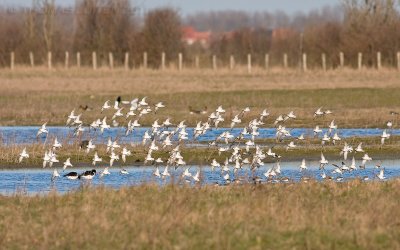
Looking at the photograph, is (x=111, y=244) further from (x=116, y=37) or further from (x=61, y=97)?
(x=116, y=37)

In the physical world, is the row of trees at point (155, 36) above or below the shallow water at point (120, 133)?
above

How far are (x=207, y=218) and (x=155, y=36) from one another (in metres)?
51.8

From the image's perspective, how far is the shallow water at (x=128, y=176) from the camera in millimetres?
18312

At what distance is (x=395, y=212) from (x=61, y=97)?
28.2 metres

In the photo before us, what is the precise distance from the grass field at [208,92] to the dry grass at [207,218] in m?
15.7

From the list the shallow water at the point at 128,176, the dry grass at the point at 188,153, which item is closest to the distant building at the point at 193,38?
the dry grass at the point at 188,153

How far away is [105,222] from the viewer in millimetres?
13148

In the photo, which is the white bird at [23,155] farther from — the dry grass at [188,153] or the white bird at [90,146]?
the white bird at [90,146]

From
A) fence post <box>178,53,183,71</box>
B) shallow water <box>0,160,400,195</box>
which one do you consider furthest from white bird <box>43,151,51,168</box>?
fence post <box>178,53,183,71</box>

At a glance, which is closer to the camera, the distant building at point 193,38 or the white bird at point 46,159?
A: the white bird at point 46,159

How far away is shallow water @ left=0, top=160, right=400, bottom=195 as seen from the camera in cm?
1831

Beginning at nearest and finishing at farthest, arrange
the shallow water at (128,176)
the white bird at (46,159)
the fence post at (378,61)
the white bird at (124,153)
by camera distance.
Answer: the shallow water at (128,176) → the white bird at (46,159) → the white bird at (124,153) → the fence post at (378,61)

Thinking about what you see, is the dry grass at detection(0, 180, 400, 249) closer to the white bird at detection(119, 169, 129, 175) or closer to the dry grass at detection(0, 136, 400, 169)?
the white bird at detection(119, 169, 129, 175)

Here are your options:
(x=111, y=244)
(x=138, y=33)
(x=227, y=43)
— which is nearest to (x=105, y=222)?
(x=111, y=244)
